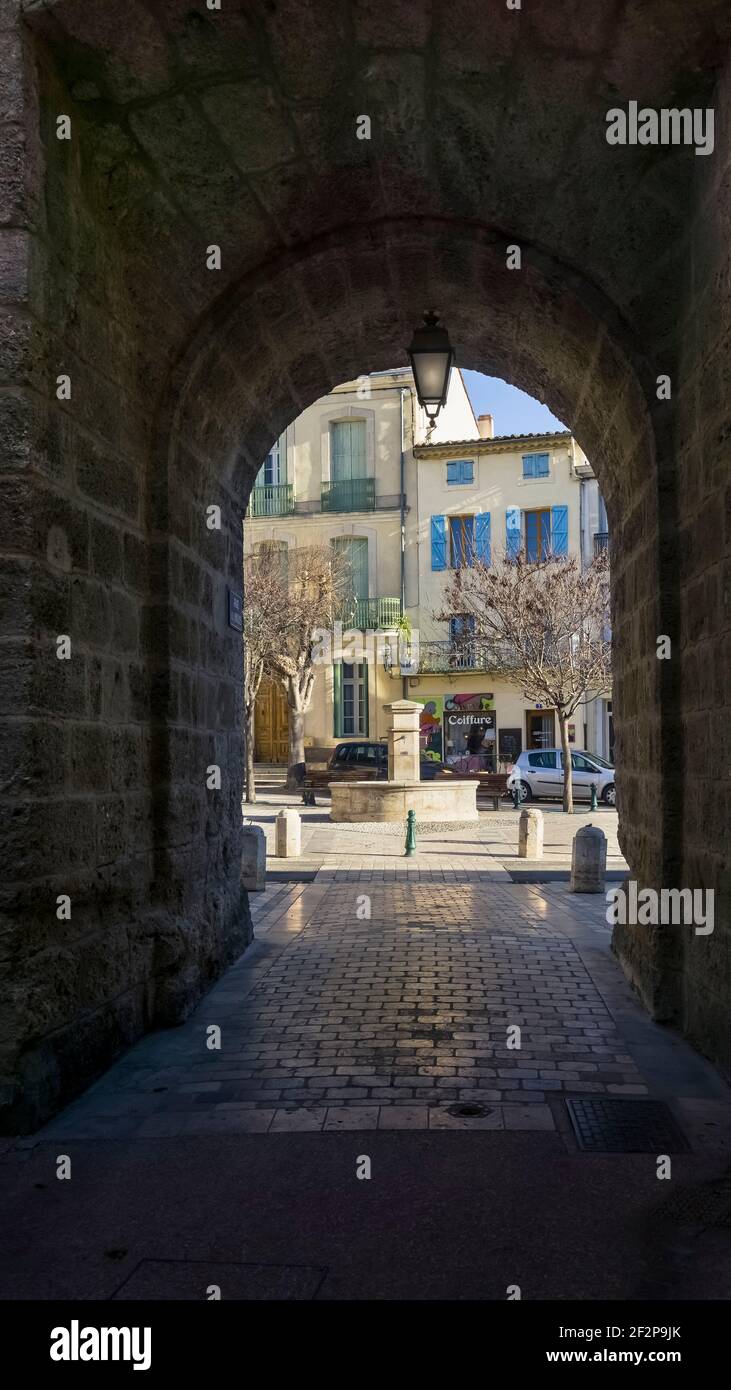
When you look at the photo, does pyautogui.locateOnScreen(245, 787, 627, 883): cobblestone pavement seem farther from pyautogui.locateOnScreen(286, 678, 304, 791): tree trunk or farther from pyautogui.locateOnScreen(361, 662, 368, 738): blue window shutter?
pyautogui.locateOnScreen(361, 662, 368, 738): blue window shutter

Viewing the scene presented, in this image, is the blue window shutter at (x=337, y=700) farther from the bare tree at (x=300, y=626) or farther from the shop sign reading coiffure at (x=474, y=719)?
the shop sign reading coiffure at (x=474, y=719)

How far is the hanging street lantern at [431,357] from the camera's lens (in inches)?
240

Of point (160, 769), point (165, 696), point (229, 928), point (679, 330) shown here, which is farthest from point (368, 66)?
point (229, 928)

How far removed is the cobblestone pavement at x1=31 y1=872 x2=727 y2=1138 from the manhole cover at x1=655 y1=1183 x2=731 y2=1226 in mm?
653

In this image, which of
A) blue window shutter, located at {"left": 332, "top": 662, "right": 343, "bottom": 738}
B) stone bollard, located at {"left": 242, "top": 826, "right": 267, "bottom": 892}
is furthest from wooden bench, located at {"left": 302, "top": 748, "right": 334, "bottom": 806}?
stone bollard, located at {"left": 242, "top": 826, "right": 267, "bottom": 892}

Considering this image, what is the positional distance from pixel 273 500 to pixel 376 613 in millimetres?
5024

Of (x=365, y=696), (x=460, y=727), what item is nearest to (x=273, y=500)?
(x=365, y=696)

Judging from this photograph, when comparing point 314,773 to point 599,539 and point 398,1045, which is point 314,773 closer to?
point 599,539

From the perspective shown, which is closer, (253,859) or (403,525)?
(253,859)

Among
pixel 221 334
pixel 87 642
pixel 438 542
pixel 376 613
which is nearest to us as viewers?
pixel 87 642

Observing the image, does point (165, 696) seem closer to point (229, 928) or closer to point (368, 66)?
point (229, 928)

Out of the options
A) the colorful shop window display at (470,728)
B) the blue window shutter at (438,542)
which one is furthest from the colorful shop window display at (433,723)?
the blue window shutter at (438,542)

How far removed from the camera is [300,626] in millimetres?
26141

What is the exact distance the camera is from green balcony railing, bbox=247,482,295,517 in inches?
1254
